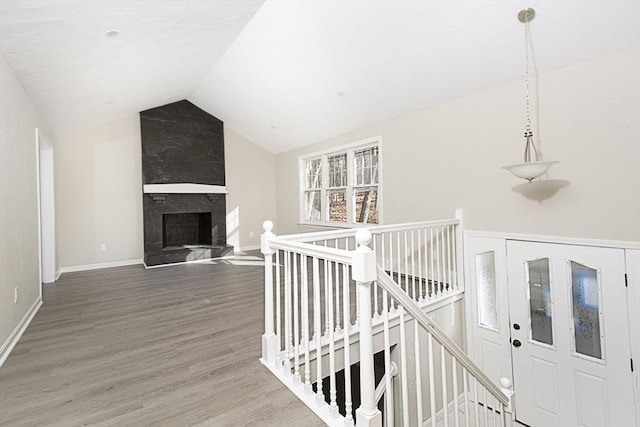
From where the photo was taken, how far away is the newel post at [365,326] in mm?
1597

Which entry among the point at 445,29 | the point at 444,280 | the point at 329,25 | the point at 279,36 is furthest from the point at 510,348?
the point at 279,36

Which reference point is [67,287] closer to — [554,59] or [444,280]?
[444,280]

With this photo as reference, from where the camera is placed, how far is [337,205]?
20.7 ft

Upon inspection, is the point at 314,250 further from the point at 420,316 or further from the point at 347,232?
the point at 347,232

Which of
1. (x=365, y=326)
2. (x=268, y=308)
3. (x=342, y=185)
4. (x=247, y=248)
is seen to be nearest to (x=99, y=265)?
(x=247, y=248)

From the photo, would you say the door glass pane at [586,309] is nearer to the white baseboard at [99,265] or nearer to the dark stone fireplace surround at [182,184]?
the dark stone fireplace surround at [182,184]

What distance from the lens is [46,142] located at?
4.54 meters

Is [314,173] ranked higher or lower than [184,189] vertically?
higher

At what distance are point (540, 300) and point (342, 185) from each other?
3.60 meters

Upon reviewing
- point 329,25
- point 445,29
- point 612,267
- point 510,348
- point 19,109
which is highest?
point 329,25

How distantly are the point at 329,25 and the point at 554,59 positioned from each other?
2.31 metres

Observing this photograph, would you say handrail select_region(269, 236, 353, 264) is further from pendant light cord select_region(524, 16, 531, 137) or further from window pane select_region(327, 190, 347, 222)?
window pane select_region(327, 190, 347, 222)

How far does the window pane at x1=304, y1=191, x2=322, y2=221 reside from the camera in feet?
22.6

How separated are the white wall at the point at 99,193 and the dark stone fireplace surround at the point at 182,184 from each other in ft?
1.03
